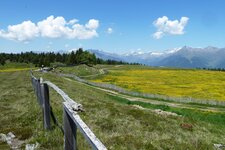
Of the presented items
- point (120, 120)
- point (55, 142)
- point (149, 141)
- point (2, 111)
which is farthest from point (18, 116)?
point (149, 141)

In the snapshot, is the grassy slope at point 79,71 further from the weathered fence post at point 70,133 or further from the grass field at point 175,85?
the weathered fence post at point 70,133

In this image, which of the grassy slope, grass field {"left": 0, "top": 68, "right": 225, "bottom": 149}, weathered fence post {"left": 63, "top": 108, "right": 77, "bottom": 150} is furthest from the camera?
the grassy slope

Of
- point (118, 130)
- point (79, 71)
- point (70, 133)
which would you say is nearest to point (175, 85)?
point (79, 71)

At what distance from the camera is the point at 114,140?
11.4 m

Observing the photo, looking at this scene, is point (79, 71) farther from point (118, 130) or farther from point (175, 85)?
point (118, 130)

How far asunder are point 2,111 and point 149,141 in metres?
9.54

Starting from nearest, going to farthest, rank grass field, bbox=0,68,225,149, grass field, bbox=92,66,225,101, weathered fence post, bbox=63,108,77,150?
1. weathered fence post, bbox=63,108,77,150
2. grass field, bbox=0,68,225,149
3. grass field, bbox=92,66,225,101

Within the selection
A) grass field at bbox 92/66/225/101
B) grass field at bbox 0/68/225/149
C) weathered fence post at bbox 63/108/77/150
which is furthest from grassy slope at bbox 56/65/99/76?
weathered fence post at bbox 63/108/77/150

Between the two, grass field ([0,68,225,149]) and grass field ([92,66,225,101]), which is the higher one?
grass field ([0,68,225,149])

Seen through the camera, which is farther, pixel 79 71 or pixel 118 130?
pixel 79 71

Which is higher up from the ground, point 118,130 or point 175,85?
point 118,130

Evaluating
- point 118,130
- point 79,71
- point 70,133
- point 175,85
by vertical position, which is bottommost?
point 175,85

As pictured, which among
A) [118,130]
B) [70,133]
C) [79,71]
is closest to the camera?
[70,133]

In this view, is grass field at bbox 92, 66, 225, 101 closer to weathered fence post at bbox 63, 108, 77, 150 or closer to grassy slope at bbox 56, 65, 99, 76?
grassy slope at bbox 56, 65, 99, 76
